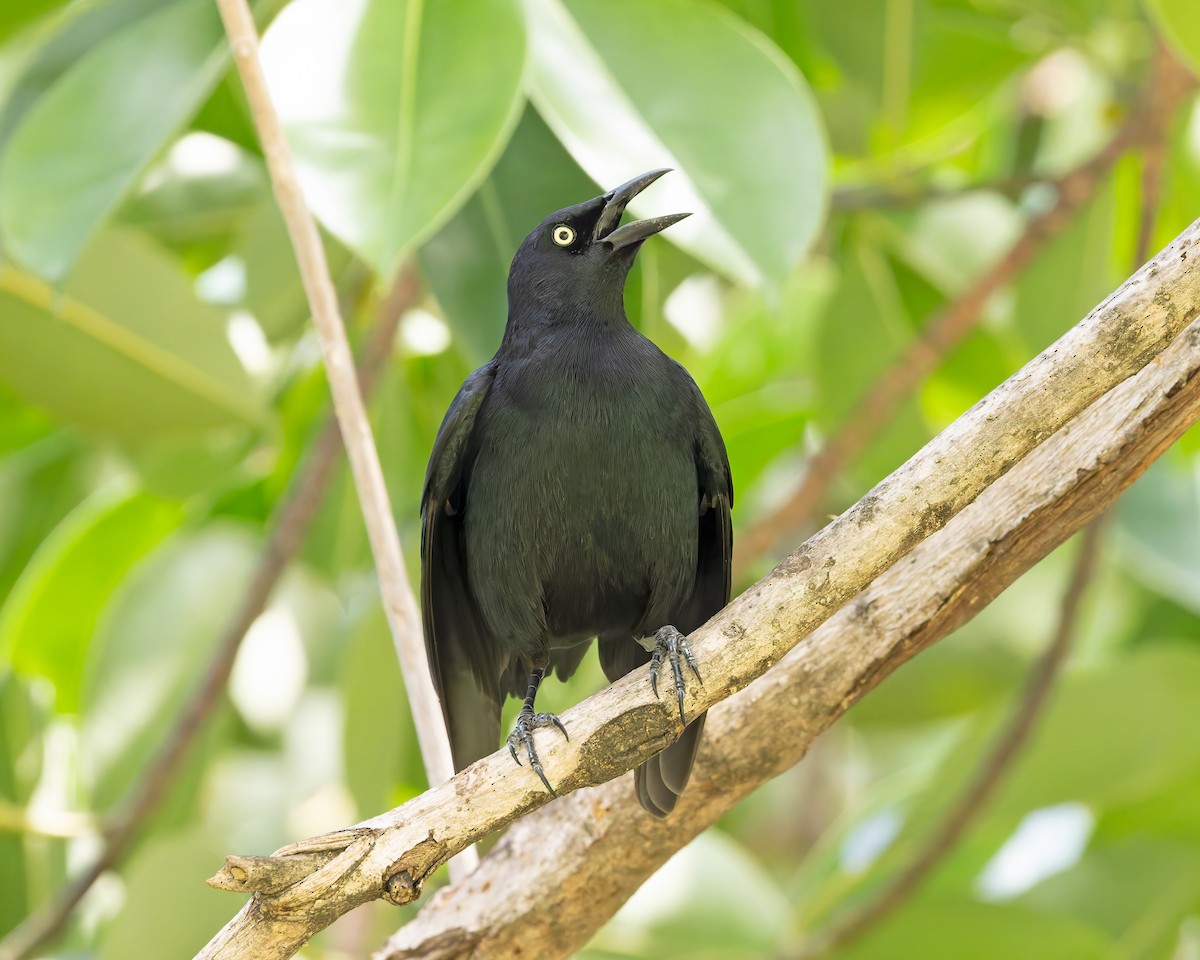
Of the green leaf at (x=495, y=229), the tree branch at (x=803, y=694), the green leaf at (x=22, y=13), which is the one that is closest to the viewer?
the tree branch at (x=803, y=694)

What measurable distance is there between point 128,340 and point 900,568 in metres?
2.09

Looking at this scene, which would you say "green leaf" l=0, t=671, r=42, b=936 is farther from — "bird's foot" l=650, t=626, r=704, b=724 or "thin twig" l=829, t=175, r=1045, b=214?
"thin twig" l=829, t=175, r=1045, b=214

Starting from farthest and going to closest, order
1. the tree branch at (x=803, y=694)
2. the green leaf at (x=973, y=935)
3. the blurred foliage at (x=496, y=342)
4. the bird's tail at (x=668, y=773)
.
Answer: the green leaf at (x=973, y=935) → the blurred foliage at (x=496, y=342) → the bird's tail at (x=668, y=773) → the tree branch at (x=803, y=694)

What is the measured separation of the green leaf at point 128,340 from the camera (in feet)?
12.0

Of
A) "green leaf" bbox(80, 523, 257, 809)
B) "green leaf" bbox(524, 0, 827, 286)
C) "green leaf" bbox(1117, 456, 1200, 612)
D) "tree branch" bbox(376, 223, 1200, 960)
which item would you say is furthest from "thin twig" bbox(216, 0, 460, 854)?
"green leaf" bbox(1117, 456, 1200, 612)

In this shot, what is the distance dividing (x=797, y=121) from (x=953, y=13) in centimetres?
172

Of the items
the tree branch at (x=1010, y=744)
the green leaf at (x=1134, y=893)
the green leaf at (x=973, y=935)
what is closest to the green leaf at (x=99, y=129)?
the tree branch at (x=1010, y=744)

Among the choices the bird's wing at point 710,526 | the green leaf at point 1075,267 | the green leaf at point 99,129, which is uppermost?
the green leaf at point 99,129

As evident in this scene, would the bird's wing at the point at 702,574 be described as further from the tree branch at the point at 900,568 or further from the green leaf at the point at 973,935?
the green leaf at the point at 973,935

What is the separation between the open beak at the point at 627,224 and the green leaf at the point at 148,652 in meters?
2.14

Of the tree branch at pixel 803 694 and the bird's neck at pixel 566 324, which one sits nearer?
the tree branch at pixel 803 694

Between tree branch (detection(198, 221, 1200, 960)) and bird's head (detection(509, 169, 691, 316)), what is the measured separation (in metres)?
0.87

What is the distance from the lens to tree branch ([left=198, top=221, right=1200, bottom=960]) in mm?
2068

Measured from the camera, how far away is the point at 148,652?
14.4 ft
